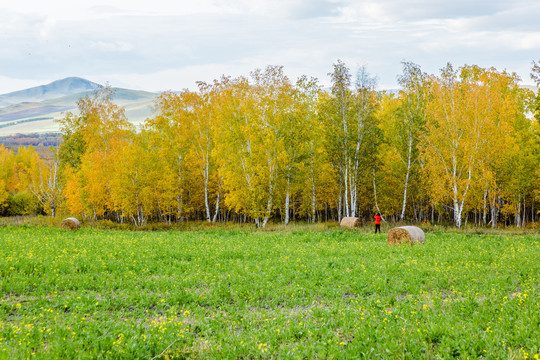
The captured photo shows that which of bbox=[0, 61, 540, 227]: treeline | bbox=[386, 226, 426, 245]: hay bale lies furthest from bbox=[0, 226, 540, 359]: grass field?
bbox=[0, 61, 540, 227]: treeline

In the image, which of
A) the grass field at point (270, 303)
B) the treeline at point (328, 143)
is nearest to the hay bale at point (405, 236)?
the grass field at point (270, 303)

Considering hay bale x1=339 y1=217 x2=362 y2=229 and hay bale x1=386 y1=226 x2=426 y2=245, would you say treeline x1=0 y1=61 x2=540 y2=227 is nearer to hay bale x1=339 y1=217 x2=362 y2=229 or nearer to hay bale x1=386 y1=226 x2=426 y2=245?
hay bale x1=339 y1=217 x2=362 y2=229

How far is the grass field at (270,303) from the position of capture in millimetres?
7996

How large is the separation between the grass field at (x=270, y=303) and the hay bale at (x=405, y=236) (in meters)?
1.93

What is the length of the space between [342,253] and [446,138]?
22.9m

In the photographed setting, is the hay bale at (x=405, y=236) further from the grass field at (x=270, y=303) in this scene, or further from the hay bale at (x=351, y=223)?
the hay bale at (x=351, y=223)

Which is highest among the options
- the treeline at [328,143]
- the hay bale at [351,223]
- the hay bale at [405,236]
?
the treeline at [328,143]

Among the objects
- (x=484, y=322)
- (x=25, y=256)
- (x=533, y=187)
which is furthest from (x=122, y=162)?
(x=533, y=187)

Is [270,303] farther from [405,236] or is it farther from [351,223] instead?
[351,223]

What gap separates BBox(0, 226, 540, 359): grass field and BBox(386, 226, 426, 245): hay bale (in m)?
1.93

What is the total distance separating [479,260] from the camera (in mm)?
18156

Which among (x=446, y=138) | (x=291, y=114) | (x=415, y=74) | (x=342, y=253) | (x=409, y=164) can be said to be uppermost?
(x=415, y=74)

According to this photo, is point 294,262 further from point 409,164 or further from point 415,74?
point 415,74

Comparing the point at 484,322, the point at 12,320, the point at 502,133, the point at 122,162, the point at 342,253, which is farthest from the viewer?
the point at 122,162
